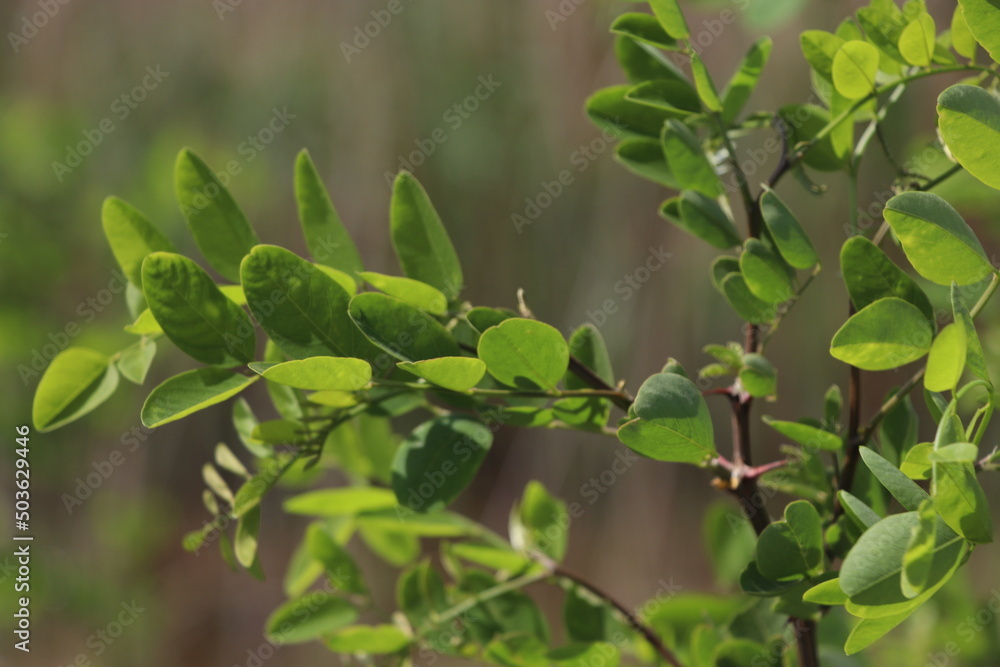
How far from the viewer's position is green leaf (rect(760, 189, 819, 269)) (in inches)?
10.2

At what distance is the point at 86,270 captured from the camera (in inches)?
48.1

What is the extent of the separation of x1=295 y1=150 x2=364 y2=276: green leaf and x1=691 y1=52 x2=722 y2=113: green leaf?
13 cm

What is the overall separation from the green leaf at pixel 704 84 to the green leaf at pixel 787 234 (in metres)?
0.04

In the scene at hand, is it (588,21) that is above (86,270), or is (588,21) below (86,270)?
below

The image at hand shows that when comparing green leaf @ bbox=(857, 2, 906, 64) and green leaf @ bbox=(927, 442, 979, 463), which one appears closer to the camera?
green leaf @ bbox=(927, 442, 979, 463)

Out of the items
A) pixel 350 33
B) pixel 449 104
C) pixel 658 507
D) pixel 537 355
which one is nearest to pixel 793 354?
pixel 658 507

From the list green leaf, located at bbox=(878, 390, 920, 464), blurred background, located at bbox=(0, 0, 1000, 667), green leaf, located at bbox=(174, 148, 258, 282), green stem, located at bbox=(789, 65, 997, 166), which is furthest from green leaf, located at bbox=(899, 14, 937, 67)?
blurred background, located at bbox=(0, 0, 1000, 667)

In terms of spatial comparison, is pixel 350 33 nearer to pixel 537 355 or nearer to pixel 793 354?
pixel 793 354

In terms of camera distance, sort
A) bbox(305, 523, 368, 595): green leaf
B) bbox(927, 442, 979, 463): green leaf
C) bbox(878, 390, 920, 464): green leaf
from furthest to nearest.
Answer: bbox(305, 523, 368, 595): green leaf < bbox(878, 390, 920, 464): green leaf < bbox(927, 442, 979, 463): green leaf

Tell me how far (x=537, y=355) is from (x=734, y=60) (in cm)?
149

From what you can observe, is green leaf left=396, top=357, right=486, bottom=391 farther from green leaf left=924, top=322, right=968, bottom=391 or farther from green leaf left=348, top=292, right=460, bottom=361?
green leaf left=924, top=322, right=968, bottom=391

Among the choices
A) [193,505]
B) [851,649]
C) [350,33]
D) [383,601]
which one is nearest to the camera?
[851,649]

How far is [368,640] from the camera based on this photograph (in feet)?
1.18

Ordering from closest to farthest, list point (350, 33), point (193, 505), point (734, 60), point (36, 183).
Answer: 1. point (36, 183)
2. point (734, 60)
3. point (350, 33)
4. point (193, 505)
